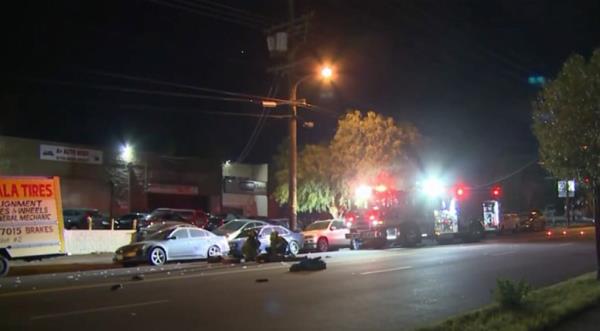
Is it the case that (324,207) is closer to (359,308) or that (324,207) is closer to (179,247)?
(179,247)

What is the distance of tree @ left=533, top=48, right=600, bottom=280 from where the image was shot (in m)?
12.8

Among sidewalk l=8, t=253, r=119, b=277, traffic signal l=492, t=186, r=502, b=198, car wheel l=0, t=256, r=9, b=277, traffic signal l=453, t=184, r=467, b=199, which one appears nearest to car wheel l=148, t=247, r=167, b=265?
sidewalk l=8, t=253, r=119, b=277

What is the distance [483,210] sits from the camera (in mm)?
34469

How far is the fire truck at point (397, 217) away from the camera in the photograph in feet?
96.8

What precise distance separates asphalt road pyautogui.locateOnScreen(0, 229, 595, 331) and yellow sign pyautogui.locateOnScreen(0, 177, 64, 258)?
1.17 meters

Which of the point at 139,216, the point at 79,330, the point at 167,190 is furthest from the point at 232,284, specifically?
the point at 167,190

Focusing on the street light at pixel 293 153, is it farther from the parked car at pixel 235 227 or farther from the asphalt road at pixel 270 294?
the asphalt road at pixel 270 294

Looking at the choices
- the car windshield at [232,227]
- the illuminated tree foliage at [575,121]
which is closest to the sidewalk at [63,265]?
the car windshield at [232,227]

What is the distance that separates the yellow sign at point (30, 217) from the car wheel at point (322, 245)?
12.3 meters

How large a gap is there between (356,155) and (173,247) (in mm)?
15119

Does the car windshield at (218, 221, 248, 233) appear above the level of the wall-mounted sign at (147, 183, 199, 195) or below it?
below

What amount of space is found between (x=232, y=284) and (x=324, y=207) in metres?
25.3

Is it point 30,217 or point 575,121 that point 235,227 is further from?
point 575,121

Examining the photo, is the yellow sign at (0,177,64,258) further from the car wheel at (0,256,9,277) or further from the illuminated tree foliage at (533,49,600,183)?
the illuminated tree foliage at (533,49,600,183)
